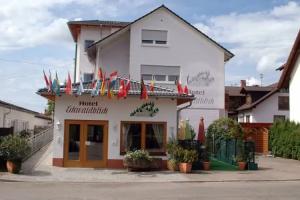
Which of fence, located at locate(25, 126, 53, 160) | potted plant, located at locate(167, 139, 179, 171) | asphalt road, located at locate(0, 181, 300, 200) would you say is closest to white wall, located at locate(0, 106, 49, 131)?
fence, located at locate(25, 126, 53, 160)

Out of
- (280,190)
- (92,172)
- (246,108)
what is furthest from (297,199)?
(246,108)

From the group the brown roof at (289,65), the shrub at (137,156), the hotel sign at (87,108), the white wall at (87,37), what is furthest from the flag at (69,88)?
the white wall at (87,37)

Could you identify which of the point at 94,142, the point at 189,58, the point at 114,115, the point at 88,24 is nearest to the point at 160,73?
the point at 189,58

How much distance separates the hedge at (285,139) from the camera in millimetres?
30641

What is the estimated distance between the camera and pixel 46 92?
21672mm

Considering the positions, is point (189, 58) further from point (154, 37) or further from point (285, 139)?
point (285, 139)

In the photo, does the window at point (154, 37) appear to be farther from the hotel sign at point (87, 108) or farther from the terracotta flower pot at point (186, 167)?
the terracotta flower pot at point (186, 167)

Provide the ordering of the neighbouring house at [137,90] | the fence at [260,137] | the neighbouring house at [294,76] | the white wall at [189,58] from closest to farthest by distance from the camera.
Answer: the neighbouring house at [137,90] → the neighbouring house at [294,76] → the white wall at [189,58] → the fence at [260,137]

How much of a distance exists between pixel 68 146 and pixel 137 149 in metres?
3.08

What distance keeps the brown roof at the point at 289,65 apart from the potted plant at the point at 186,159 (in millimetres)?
14074

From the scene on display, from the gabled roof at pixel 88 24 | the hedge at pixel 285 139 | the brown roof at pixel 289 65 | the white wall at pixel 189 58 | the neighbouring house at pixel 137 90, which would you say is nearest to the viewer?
the neighbouring house at pixel 137 90

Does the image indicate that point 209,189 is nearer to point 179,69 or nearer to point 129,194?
point 129,194

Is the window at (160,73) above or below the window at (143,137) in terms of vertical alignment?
above

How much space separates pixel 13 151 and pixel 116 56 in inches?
721
